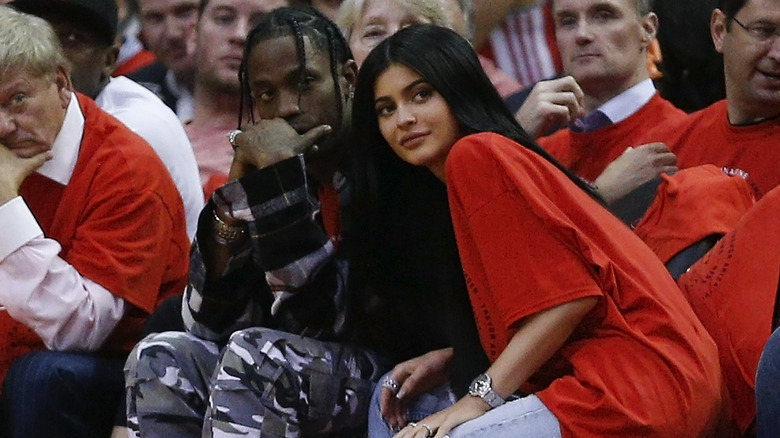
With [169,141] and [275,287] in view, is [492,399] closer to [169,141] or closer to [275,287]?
[275,287]

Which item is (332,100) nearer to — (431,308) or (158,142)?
(431,308)

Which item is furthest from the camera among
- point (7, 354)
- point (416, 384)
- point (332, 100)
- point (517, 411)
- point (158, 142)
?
point (158, 142)

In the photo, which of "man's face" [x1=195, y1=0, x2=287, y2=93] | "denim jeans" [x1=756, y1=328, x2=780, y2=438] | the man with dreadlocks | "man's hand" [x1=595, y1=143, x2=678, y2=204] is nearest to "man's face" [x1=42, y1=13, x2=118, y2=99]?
"man's face" [x1=195, y1=0, x2=287, y2=93]

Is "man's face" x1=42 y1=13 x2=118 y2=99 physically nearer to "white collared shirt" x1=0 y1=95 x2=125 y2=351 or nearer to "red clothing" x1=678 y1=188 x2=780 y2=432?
"white collared shirt" x1=0 y1=95 x2=125 y2=351

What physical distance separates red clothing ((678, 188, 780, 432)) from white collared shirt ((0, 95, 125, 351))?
4.41 feet

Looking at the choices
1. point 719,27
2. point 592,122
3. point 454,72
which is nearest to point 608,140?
point 592,122

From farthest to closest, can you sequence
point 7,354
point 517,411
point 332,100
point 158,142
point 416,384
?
1. point 158,142
2. point 7,354
3. point 332,100
4. point 416,384
5. point 517,411

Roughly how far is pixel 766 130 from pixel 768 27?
216mm

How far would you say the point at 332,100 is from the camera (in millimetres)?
3154

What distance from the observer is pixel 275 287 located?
2984 mm

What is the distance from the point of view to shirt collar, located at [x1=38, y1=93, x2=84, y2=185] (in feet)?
11.2

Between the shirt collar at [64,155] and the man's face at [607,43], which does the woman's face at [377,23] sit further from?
the shirt collar at [64,155]

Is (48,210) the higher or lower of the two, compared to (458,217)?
lower

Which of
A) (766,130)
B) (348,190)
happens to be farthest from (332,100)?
(766,130)
